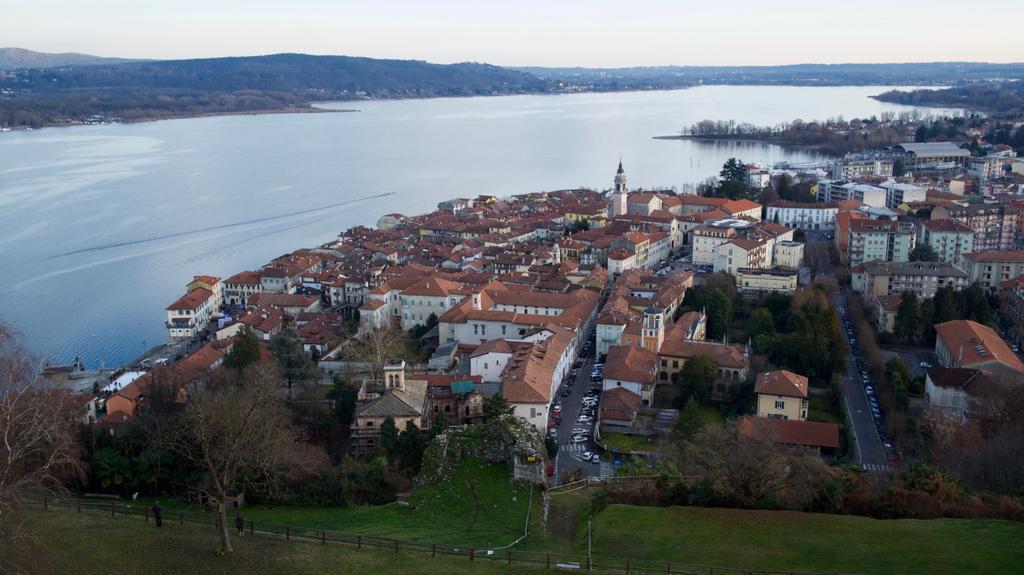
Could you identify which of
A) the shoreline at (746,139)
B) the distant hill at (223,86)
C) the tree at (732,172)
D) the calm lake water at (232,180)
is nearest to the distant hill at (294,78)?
the distant hill at (223,86)

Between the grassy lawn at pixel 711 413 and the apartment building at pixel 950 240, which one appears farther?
the apartment building at pixel 950 240

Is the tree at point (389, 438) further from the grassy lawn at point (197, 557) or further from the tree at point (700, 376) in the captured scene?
the tree at point (700, 376)

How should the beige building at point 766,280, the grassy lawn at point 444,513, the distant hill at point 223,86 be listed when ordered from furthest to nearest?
the distant hill at point 223,86 < the beige building at point 766,280 < the grassy lawn at point 444,513

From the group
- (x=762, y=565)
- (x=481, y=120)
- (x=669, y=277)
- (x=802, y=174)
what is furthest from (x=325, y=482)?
(x=481, y=120)

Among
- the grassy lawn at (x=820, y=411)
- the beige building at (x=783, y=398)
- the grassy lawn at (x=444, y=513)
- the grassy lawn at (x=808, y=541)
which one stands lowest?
the grassy lawn at (x=820, y=411)

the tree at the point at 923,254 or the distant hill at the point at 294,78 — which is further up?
the distant hill at the point at 294,78

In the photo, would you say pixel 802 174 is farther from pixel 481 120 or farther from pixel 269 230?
pixel 481 120

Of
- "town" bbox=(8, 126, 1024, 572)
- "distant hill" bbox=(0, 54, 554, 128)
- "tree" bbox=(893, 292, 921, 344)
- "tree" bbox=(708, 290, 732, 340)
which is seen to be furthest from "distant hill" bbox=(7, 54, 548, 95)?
"tree" bbox=(893, 292, 921, 344)
